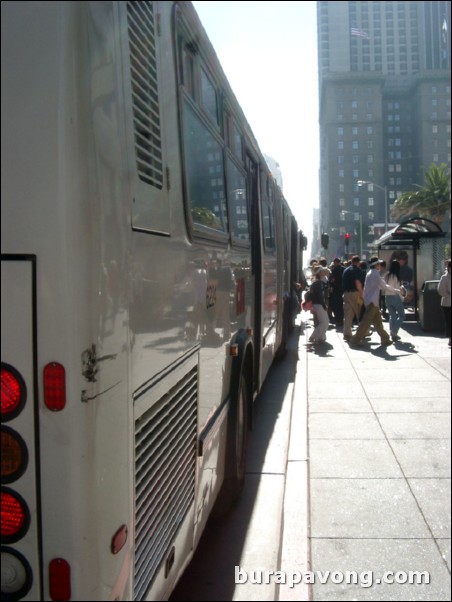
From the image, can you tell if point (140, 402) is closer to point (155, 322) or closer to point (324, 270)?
point (155, 322)

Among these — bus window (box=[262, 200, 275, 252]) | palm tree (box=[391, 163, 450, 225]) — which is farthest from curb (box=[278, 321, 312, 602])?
palm tree (box=[391, 163, 450, 225])

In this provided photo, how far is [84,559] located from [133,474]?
372 millimetres

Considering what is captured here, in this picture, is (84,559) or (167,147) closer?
(84,559)

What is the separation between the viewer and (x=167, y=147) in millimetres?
2854

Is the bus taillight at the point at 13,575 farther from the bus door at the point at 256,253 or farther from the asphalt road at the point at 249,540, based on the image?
the bus door at the point at 256,253

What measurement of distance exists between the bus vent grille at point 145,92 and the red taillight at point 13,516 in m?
1.12

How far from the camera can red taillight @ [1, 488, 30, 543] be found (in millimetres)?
1997

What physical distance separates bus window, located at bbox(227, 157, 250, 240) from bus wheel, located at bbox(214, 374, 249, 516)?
3.62 ft

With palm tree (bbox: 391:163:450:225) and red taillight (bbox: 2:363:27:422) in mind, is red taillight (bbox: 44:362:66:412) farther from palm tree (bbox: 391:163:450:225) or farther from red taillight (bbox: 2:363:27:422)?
palm tree (bbox: 391:163:450:225)

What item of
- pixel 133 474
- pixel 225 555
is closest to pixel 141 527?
pixel 133 474

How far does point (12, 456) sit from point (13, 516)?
17cm

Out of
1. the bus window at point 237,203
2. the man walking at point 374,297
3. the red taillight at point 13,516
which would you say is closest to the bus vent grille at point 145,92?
the red taillight at point 13,516

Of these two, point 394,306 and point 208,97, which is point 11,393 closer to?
point 208,97

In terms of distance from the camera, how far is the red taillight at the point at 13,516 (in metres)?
2.00
